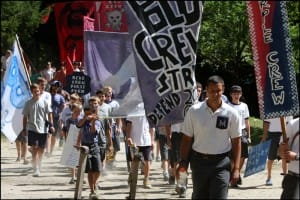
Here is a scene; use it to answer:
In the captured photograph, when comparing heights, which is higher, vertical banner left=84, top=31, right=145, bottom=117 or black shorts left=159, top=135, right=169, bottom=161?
vertical banner left=84, top=31, right=145, bottom=117

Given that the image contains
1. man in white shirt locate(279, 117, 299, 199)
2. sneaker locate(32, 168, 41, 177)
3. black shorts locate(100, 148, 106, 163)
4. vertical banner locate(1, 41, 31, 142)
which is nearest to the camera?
man in white shirt locate(279, 117, 299, 199)

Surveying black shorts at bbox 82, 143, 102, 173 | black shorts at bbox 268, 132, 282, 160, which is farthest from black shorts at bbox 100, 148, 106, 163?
black shorts at bbox 268, 132, 282, 160

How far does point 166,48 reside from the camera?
825cm

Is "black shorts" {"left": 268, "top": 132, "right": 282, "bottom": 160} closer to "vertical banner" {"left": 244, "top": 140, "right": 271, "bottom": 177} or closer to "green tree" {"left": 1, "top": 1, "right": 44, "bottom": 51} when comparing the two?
"vertical banner" {"left": 244, "top": 140, "right": 271, "bottom": 177}

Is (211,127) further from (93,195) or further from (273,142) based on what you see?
(273,142)

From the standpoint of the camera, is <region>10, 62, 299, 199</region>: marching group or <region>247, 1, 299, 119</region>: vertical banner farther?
<region>10, 62, 299, 199</region>: marching group

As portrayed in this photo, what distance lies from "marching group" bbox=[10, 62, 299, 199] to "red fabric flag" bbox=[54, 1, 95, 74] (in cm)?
96

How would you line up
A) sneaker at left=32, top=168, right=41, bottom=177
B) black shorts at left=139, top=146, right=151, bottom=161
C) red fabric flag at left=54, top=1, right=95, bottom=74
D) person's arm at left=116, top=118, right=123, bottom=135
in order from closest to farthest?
black shorts at left=139, top=146, right=151, bottom=161 → sneaker at left=32, top=168, right=41, bottom=177 → person's arm at left=116, top=118, right=123, bottom=135 → red fabric flag at left=54, top=1, right=95, bottom=74

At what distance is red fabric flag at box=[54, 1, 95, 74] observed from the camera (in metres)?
15.1

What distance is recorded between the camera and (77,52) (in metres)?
15.1

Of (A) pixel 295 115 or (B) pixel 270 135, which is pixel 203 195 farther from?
(B) pixel 270 135

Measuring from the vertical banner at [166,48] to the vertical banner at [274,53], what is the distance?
808mm

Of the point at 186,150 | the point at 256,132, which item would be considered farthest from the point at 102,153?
the point at 256,132

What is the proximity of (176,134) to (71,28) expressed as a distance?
162 inches
